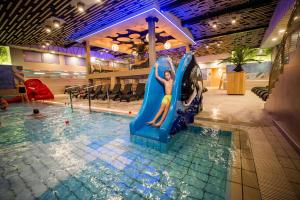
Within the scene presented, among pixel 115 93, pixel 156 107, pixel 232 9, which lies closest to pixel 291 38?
pixel 156 107

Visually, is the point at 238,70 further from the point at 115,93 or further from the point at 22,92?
the point at 22,92

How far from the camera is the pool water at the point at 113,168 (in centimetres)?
138

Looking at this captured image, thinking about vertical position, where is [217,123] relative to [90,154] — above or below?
above

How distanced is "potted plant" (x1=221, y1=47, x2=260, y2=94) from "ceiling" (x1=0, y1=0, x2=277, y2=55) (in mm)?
1764

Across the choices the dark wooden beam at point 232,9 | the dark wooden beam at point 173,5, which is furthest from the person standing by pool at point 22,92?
the dark wooden beam at point 232,9

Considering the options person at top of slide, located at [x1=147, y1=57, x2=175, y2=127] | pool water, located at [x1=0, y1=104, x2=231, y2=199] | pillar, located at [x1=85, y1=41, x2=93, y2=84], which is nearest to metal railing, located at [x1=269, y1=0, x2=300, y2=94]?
pool water, located at [x1=0, y1=104, x2=231, y2=199]

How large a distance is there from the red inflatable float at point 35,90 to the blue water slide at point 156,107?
1036cm

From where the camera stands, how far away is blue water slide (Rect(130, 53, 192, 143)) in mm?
2220

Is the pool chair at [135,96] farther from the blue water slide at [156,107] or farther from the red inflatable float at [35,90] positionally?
the red inflatable float at [35,90]

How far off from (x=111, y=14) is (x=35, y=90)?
785 cm

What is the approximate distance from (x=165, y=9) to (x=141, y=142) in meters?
6.29

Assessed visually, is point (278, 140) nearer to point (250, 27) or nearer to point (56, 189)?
point (56, 189)

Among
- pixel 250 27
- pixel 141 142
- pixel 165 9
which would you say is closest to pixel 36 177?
pixel 141 142

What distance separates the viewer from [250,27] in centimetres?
851
